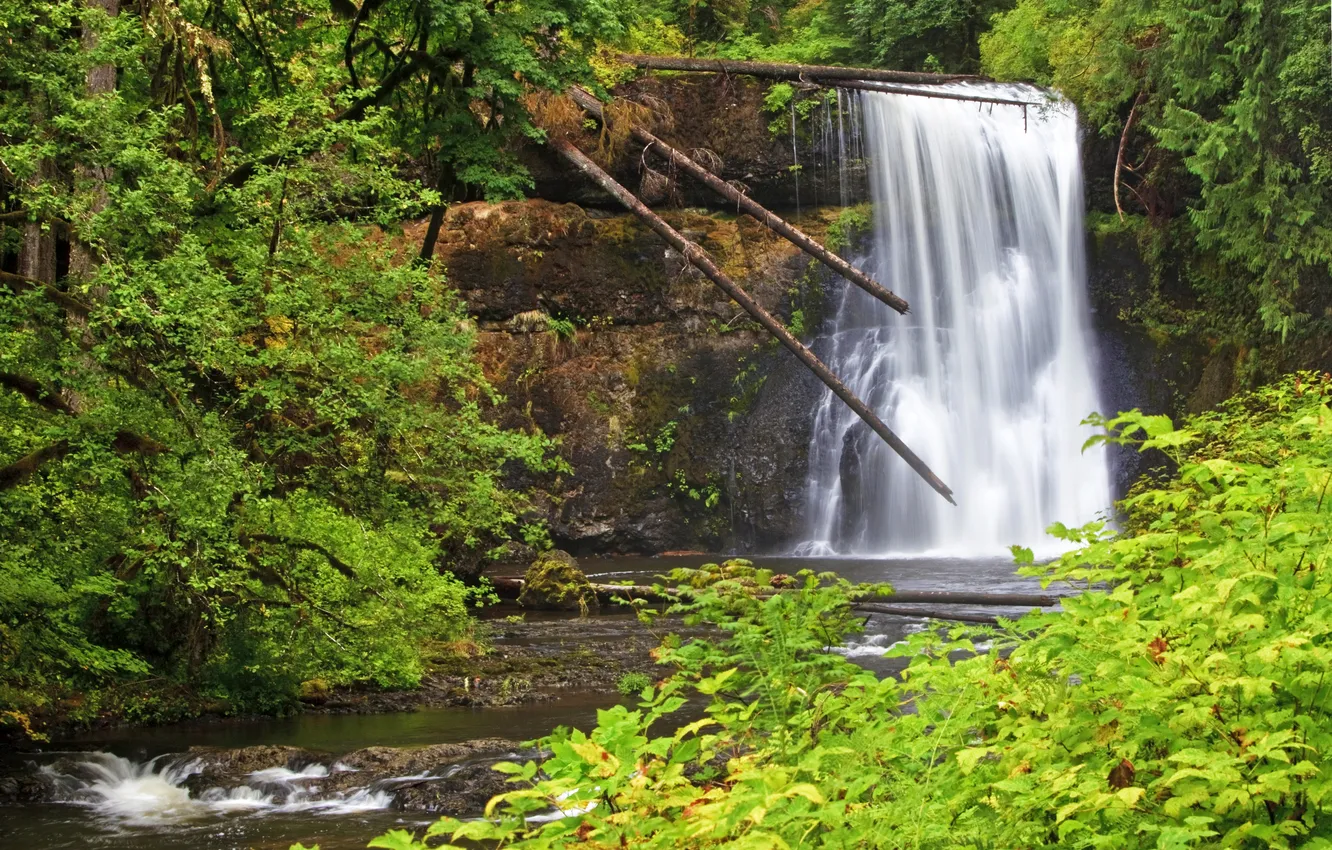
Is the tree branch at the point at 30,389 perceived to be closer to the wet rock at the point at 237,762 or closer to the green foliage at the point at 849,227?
the wet rock at the point at 237,762

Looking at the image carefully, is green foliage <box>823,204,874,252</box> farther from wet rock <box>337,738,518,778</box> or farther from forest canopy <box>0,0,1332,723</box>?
wet rock <box>337,738,518,778</box>

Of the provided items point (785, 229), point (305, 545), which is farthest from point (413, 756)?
point (785, 229)

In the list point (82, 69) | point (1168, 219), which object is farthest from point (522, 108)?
point (1168, 219)

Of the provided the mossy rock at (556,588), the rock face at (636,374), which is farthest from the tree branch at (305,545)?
the rock face at (636,374)

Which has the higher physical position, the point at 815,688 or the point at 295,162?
the point at 295,162

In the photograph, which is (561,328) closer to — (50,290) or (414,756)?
(414,756)

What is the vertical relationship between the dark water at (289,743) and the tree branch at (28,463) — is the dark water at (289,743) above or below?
below

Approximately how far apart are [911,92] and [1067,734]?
21.8m

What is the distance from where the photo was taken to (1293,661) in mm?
2854

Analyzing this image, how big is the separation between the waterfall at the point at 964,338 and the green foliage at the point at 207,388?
461 inches

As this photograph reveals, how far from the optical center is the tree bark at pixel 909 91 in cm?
2333

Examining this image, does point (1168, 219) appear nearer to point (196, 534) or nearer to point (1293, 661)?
point (196, 534)

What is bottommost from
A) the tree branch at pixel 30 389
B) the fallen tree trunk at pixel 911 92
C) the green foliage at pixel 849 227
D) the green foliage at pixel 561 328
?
the tree branch at pixel 30 389

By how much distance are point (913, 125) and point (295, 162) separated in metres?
17.4
